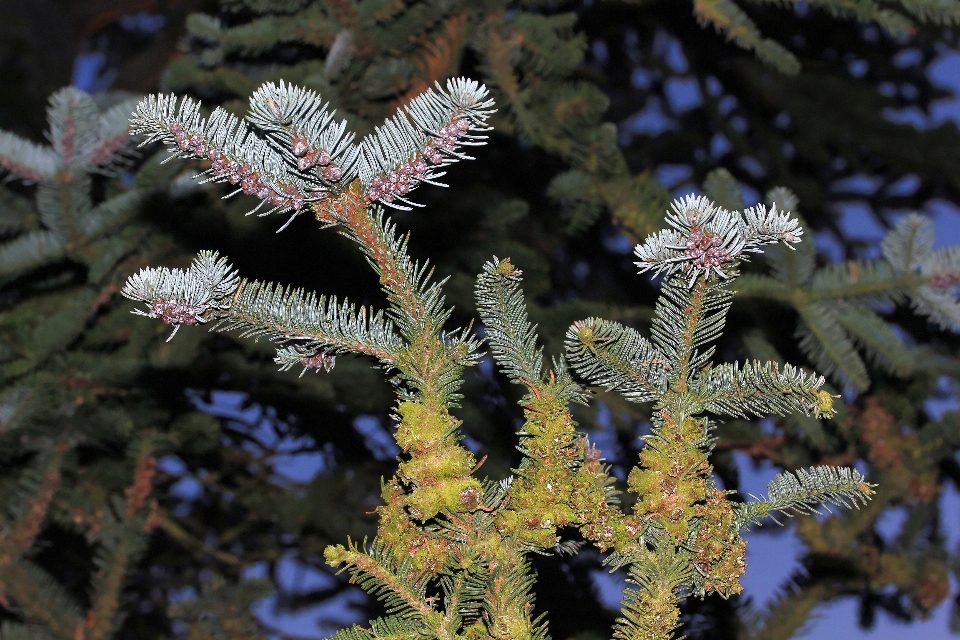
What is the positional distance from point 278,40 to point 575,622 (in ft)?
4.49

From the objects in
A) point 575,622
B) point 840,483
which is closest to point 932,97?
point 575,622

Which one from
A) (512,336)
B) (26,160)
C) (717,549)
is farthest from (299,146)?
(26,160)

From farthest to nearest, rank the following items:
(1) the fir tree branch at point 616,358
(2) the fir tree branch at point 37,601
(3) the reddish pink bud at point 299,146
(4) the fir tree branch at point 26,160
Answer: (2) the fir tree branch at point 37,601 < (4) the fir tree branch at point 26,160 < (1) the fir tree branch at point 616,358 < (3) the reddish pink bud at point 299,146

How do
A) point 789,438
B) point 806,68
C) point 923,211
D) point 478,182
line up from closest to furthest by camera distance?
point 789,438 → point 478,182 → point 806,68 → point 923,211

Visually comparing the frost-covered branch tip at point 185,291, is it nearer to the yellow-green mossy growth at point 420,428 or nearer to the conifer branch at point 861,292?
the yellow-green mossy growth at point 420,428

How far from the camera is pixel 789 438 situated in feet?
6.63

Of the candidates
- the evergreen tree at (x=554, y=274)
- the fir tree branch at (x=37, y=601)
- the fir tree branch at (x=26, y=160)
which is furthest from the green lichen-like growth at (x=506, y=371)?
the fir tree branch at (x=37, y=601)

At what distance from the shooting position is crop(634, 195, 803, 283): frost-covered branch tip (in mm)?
658

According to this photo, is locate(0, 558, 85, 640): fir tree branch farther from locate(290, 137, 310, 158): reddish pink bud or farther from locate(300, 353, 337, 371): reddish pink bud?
locate(290, 137, 310, 158): reddish pink bud

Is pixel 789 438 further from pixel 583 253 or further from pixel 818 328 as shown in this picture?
pixel 583 253

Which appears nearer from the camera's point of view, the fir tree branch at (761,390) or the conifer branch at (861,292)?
the fir tree branch at (761,390)

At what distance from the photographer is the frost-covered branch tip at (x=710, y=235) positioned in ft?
2.16

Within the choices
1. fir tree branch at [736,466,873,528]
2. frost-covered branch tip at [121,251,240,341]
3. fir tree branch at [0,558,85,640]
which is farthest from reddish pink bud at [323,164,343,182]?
fir tree branch at [0,558,85,640]

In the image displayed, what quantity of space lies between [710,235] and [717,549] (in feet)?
0.95
